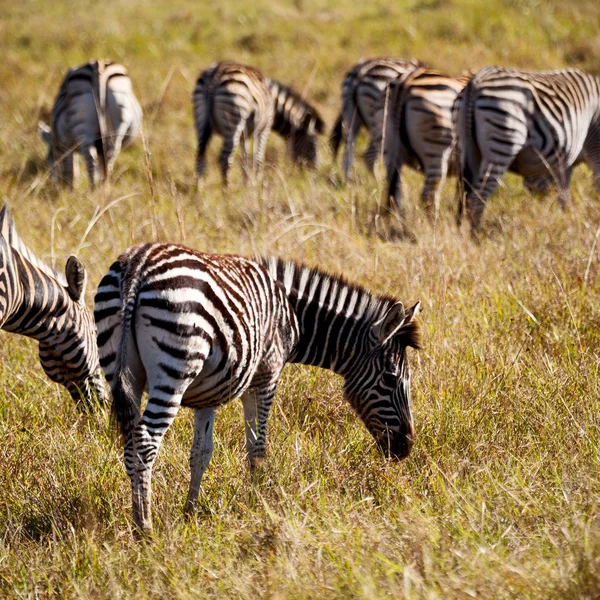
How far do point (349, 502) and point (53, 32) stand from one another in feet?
55.9

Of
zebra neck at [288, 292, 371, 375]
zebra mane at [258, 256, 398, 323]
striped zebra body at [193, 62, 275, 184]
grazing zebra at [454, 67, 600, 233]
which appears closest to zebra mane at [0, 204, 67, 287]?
zebra mane at [258, 256, 398, 323]

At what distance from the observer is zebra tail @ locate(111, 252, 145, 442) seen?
3182 mm

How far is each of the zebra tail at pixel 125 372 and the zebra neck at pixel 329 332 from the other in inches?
42.8

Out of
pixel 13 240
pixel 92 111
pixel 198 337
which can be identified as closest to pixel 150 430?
pixel 198 337

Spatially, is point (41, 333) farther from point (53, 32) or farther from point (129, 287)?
point (53, 32)

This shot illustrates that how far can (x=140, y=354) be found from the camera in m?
3.29

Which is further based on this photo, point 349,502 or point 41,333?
point 41,333

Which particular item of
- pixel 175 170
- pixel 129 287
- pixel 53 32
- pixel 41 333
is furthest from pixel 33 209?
pixel 53 32

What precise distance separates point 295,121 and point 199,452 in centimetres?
989

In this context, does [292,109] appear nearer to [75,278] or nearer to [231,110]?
[231,110]

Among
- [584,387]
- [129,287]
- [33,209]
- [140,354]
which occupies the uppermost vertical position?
[129,287]

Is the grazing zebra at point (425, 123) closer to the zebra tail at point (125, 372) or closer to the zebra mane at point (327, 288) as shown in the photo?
the zebra mane at point (327, 288)

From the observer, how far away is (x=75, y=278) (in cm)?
463

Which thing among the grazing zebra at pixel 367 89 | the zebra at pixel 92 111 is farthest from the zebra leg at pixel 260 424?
the zebra at pixel 92 111
